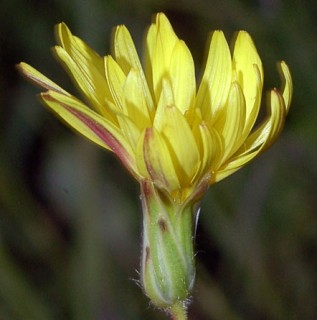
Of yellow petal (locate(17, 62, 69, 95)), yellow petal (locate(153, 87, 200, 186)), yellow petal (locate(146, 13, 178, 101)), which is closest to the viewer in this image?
yellow petal (locate(153, 87, 200, 186))

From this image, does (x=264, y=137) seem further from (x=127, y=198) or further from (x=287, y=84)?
(x=127, y=198)

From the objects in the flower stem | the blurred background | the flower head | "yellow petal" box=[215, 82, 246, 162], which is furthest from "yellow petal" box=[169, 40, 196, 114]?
the blurred background

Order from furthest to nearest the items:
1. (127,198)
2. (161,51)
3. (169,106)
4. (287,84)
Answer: (127,198) < (161,51) < (287,84) < (169,106)

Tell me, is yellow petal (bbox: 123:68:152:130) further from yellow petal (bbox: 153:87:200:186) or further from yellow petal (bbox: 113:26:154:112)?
yellow petal (bbox: 113:26:154:112)

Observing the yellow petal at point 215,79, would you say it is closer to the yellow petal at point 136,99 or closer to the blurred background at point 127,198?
the yellow petal at point 136,99

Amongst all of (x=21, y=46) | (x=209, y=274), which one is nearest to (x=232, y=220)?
(x=209, y=274)

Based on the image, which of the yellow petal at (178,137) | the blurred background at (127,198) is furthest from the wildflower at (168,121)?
the blurred background at (127,198)

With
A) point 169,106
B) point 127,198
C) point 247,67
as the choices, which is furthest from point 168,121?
point 127,198

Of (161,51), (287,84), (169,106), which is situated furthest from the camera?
(161,51)
